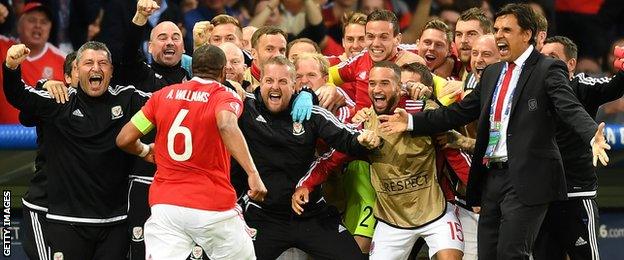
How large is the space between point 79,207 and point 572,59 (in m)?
3.26

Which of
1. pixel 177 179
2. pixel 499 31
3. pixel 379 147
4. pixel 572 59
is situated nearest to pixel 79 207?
pixel 177 179

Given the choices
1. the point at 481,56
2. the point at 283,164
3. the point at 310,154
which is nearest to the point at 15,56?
the point at 283,164

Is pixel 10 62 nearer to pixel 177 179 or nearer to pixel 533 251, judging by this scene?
pixel 177 179

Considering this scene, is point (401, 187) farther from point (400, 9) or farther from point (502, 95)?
point (400, 9)

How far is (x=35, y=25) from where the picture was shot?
11.2m

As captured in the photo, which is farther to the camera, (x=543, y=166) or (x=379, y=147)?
(x=379, y=147)

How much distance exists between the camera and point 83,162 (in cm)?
825

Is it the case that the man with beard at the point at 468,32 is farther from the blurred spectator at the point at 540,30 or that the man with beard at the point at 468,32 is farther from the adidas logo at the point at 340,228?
the adidas logo at the point at 340,228

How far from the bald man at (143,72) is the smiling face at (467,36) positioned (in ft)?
6.15

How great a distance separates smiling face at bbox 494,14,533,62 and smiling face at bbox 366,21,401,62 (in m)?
1.56

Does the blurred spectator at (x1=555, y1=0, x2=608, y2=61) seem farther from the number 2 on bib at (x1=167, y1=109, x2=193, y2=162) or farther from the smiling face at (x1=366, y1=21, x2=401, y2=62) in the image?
the number 2 on bib at (x1=167, y1=109, x2=193, y2=162)

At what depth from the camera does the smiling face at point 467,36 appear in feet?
30.3

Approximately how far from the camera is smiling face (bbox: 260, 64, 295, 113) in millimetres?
8328

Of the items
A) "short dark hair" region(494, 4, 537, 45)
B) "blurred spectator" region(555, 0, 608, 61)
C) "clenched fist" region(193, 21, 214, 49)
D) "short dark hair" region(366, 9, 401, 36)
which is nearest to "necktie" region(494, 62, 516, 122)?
"short dark hair" region(494, 4, 537, 45)
